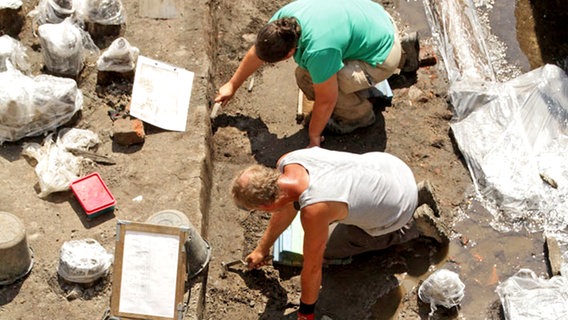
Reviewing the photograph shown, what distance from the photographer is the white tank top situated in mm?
4523

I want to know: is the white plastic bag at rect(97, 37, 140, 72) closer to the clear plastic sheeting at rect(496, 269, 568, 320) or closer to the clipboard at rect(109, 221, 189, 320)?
the clipboard at rect(109, 221, 189, 320)

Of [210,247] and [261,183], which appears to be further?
[210,247]

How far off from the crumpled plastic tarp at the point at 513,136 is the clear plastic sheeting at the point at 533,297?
0.30 m

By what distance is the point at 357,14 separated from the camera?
5.59 metres

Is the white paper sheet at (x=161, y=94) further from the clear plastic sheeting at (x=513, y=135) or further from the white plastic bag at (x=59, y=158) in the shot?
the clear plastic sheeting at (x=513, y=135)

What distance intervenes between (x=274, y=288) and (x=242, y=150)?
1228mm

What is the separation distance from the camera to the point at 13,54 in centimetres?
576

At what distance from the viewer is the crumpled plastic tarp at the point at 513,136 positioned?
5.62 m

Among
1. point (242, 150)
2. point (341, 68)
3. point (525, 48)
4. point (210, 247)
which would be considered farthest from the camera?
point (525, 48)

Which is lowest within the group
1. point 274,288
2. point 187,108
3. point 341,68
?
point 274,288

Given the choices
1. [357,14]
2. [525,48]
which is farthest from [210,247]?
[525,48]

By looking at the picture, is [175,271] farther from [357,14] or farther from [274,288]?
[357,14]

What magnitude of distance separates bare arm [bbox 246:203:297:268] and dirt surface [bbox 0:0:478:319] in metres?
0.16

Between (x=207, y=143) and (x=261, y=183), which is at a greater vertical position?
(x=261, y=183)
